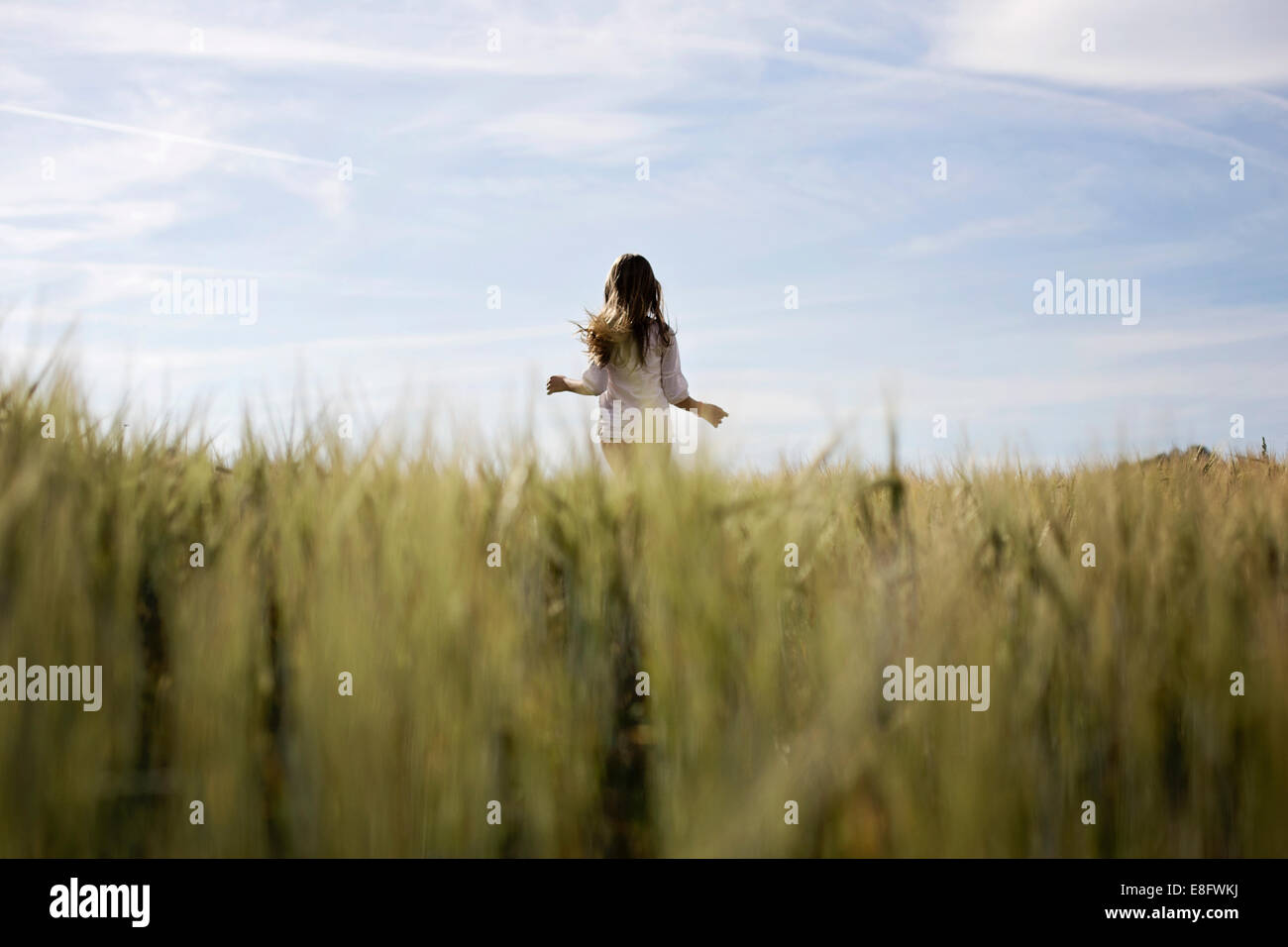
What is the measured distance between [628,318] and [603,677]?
379 cm

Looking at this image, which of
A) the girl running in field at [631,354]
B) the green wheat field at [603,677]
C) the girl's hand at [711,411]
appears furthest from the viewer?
the girl running in field at [631,354]

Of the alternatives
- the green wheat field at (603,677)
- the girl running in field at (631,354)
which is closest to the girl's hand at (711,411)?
the girl running in field at (631,354)

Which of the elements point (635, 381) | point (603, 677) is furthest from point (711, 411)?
point (603, 677)

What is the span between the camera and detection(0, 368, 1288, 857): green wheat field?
3.97 ft

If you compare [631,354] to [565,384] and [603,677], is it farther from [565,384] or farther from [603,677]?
[603,677]

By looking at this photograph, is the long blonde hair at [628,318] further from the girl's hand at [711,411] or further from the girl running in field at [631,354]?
the girl's hand at [711,411]

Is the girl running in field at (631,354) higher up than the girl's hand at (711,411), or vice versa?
the girl running in field at (631,354)

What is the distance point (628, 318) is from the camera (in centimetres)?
506

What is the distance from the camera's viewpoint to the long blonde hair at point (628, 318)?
5.05 m

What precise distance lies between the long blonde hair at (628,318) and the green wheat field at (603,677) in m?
3.22

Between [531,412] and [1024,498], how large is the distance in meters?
1.54

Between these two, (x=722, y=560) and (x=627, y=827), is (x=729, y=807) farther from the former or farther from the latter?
(x=722, y=560)

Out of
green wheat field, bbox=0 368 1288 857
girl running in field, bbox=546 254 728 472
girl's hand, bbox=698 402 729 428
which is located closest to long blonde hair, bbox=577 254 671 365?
girl running in field, bbox=546 254 728 472
